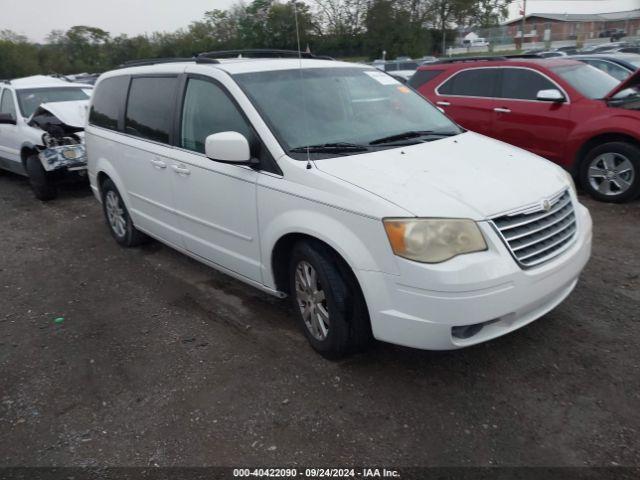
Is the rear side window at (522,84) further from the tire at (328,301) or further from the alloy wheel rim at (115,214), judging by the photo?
the alloy wheel rim at (115,214)

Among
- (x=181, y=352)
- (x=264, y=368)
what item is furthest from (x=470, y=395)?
(x=181, y=352)

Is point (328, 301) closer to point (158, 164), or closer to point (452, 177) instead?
point (452, 177)

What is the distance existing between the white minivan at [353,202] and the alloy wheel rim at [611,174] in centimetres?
306

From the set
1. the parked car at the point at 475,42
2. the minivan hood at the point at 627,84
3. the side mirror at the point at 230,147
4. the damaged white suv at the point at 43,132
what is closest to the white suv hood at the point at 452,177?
the side mirror at the point at 230,147

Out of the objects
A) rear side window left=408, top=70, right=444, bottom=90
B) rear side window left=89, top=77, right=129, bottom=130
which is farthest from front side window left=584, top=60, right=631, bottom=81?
rear side window left=89, top=77, right=129, bottom=130

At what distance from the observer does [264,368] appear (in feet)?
11.0

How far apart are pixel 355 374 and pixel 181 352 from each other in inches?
48.0

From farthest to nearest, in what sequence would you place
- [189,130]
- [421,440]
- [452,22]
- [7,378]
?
1. [452,22]
2. [189,130]
3. [7,378]
4. [421,440]

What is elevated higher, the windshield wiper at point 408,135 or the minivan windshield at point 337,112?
the minivan windshield at point 337,112

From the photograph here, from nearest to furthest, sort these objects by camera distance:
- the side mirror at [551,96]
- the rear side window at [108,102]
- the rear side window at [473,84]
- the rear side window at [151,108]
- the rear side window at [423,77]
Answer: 1. the rear side window at [151,108]
2. the rear side window at [108,102]
3. the side mirror at [551,96]
4. the rear side window at [473,84]
5. the rear side window at [423,77]

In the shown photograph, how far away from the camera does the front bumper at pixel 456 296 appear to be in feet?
8.65

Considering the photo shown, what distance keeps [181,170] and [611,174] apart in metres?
4.94

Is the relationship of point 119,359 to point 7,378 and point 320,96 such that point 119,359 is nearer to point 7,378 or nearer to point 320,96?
point 7,378

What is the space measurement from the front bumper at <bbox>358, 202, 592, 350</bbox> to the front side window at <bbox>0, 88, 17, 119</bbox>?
27.0 ft
